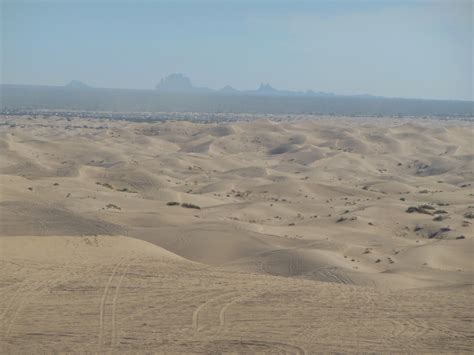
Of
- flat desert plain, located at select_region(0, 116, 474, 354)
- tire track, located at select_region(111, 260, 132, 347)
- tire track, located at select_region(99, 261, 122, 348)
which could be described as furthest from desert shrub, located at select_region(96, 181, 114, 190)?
tire track, located at select_region(111, 260, 132, 347)

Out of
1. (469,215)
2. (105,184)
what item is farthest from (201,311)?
(105,184)

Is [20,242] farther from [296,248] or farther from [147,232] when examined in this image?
[296,248]

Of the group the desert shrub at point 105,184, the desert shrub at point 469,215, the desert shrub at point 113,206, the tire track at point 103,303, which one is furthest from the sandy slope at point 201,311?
the desert shrub at point 105,184

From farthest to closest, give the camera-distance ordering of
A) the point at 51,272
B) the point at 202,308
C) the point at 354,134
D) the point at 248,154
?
the point at 354,134
the point at 248,154
the point at 51,272
the point at 202,308

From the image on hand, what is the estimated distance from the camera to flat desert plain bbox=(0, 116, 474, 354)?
1157 centimetres

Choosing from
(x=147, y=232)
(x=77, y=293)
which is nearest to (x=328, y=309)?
(x=77, y=293)

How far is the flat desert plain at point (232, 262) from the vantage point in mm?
11570

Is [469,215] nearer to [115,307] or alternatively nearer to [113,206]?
[113,206]

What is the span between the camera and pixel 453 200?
127ft

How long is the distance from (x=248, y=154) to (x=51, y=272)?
52.9 m

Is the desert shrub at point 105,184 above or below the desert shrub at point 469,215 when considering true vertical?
below

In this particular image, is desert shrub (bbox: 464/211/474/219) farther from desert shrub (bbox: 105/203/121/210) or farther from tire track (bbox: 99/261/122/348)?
tire track (bbox: 99/261/122/348)

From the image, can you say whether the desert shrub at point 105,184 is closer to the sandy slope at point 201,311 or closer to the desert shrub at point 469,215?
the desert shrub at point 469,215

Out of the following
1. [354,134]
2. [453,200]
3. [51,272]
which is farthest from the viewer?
[354,134]
